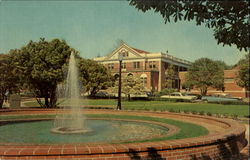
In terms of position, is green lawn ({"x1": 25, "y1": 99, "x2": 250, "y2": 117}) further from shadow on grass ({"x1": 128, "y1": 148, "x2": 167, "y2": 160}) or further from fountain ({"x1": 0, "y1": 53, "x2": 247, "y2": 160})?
shadow on grass ({"x1": 128, "y1": 148, "x2": 167, "y2": 160})

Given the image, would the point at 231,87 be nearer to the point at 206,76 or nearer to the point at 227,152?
the point at 206,76

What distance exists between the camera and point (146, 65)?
60250 mm

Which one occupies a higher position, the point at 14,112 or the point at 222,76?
the point at 222,76

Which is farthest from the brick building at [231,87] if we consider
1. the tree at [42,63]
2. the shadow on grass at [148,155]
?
the shadow on grass at [148,155]

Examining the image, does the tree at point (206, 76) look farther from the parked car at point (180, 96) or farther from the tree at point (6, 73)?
the tree at point (6, 73)

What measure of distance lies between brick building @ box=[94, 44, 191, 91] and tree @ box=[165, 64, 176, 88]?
117 centimetres

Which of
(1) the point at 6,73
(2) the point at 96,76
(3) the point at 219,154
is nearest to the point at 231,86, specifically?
(2) the point at 96,76

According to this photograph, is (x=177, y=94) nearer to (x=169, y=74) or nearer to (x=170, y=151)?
(x=169, y=74)

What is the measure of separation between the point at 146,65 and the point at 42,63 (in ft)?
132

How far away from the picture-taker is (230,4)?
4.03 metres

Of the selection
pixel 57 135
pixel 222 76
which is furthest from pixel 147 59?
pixel 57 135

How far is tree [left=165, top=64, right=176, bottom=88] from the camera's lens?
186ft

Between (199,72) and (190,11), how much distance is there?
50.3 metres

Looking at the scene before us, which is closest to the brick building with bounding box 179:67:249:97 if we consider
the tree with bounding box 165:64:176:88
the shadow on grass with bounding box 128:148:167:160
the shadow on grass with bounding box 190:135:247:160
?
the tree with bounding box 165:64:176:88
